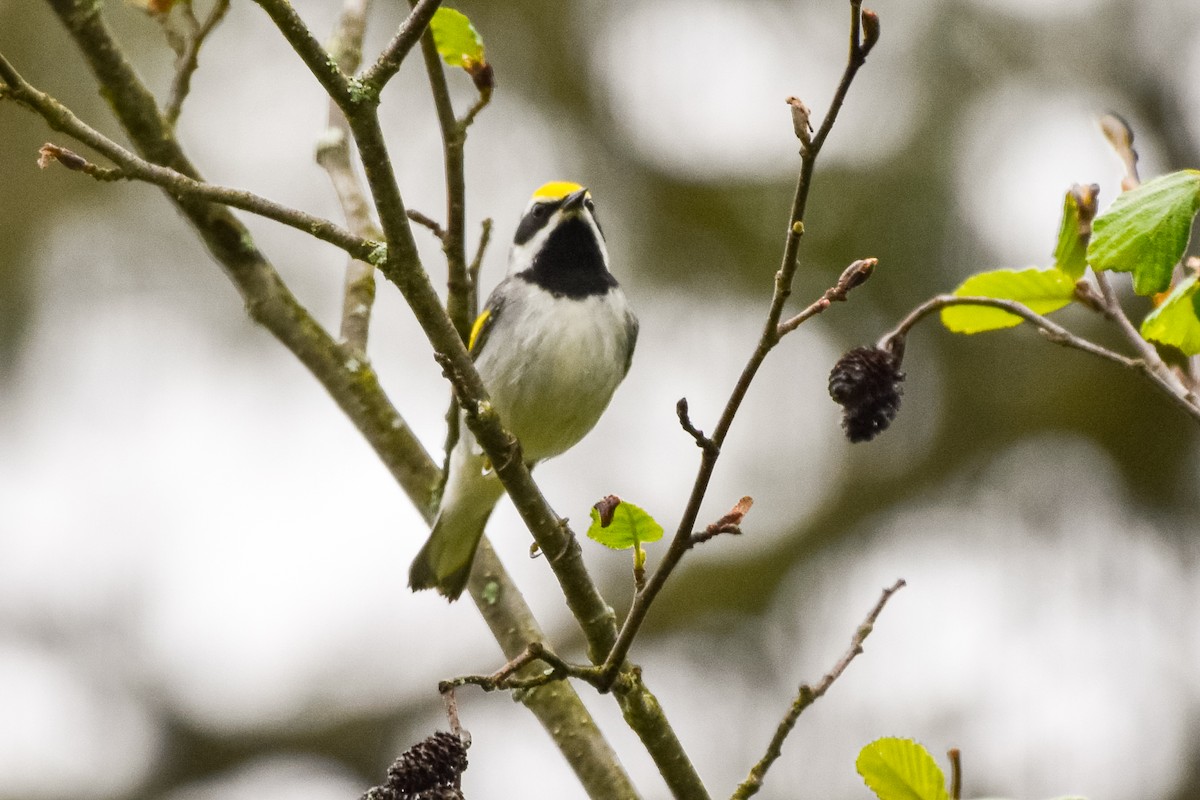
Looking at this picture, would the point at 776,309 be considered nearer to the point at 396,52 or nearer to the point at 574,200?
the point at 396,52

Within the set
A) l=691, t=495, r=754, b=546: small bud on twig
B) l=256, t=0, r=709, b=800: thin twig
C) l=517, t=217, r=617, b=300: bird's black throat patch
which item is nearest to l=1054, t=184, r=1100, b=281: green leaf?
l=691, t=495, r=754, b=546: small bud on twig

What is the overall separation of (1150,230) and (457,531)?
2.16 meters

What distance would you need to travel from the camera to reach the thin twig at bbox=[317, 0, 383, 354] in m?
3.00

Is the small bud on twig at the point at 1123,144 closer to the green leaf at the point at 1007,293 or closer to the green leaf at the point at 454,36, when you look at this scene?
the green leaf at the point at 1007,293

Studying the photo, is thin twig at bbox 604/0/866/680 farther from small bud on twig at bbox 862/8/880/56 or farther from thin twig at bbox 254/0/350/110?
thin twig at bbox 254/0/350/110

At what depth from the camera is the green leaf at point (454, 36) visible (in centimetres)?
215

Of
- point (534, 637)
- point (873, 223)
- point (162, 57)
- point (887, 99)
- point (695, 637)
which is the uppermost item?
point (162, 57)

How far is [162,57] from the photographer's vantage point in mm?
5984

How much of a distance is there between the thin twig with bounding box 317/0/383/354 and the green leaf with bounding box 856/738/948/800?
5.75ft

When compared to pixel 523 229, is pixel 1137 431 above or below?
below

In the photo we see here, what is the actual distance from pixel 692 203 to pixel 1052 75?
1785 millimetres

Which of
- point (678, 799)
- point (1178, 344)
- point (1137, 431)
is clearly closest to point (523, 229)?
point (678, 799)

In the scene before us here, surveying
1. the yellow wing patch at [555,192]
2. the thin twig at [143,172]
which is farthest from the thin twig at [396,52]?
the yellow wing patch at [555,192]

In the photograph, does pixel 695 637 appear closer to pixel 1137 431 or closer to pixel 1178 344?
pixel 1137 431
